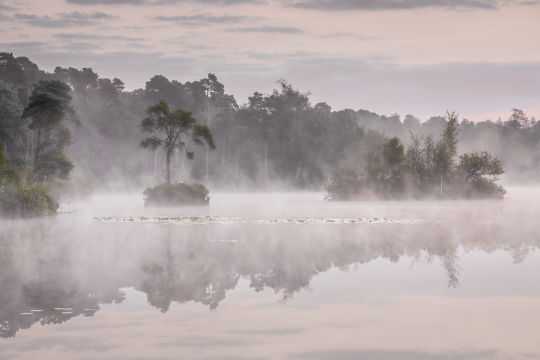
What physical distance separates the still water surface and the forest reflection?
0.20 feet

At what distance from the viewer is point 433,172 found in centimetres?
7325

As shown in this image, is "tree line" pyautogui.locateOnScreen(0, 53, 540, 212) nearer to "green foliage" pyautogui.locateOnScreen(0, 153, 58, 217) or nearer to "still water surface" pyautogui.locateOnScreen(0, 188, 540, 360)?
"green foliage" pyautogui.locateOnScreen(0, 153, 58, 217)

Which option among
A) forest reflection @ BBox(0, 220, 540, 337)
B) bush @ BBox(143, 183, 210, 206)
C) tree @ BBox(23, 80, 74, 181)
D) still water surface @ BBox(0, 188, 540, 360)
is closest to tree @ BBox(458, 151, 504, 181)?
bush @ BBox(143, 183, 210, 206)

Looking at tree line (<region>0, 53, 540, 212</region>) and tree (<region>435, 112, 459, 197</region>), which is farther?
tree line (<region>0, 53, 540, 212</region>)

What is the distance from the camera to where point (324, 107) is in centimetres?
19475

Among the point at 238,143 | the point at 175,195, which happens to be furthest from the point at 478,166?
the point at 238,143

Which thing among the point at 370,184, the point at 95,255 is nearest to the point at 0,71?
the point at 370,184

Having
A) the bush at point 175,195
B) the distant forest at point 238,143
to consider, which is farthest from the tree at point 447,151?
the distant forest at point 238,143

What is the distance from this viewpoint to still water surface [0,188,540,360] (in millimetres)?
9469

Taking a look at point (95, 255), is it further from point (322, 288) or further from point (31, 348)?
point (31, 348)

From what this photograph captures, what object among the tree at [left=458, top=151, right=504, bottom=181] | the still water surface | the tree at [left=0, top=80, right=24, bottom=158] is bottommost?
the still water surface

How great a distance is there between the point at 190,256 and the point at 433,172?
2197 inches

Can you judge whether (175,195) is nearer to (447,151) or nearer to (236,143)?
(447,151)

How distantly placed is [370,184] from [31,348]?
67.7 metres
